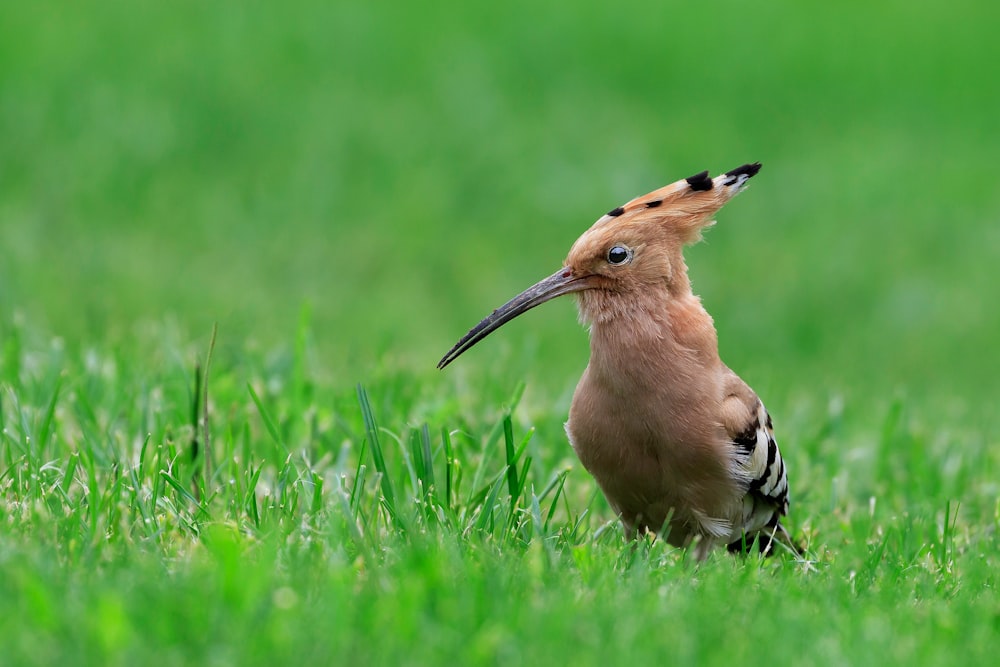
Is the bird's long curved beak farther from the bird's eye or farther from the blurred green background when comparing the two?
the blurred green background

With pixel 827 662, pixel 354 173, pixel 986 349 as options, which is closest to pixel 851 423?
pixel 827 662

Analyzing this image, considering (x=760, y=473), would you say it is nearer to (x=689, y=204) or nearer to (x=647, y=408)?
(x=647, y=408)

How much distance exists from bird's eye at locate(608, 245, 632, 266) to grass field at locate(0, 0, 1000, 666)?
63 cm

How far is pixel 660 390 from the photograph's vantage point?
3.88 metres

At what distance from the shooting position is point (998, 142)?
12.3 metres

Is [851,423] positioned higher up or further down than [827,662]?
further down

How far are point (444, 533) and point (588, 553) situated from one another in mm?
380

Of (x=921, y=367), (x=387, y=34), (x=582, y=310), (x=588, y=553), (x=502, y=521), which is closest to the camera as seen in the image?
(x=588, y=553)

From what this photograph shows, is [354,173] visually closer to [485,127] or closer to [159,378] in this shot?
[485,127]

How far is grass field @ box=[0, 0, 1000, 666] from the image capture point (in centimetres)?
277

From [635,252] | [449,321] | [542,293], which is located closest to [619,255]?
[635,252]

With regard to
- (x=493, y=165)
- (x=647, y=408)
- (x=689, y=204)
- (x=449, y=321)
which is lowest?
(x=449, y=321)

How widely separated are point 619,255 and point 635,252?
0.05m

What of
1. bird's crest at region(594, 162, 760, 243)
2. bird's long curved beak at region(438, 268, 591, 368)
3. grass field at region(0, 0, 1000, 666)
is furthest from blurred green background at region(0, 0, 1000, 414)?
bird's crest at region(594, 162, 760, 243)
